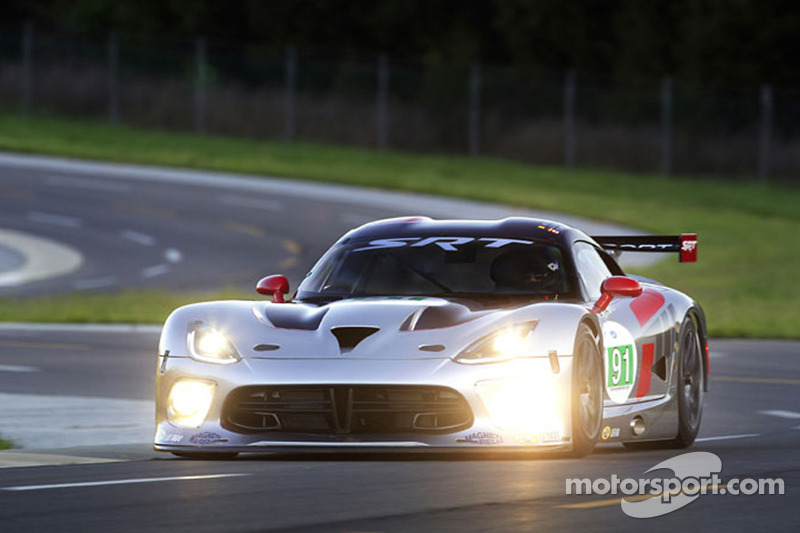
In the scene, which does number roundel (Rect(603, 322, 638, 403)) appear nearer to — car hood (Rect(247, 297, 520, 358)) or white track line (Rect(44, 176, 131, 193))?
car hood (Rect(247, 297, 520, 358))

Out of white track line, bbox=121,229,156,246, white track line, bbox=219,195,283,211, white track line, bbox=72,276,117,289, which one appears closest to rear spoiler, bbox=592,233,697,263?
white track line, bbox=72,276,117,289

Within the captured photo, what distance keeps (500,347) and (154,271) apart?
76.7 feet

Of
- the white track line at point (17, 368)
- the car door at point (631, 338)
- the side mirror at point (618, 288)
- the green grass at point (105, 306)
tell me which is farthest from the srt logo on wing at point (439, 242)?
the green grass at point (105, 306)

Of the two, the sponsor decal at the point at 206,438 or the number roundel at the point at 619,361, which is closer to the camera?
the sponsor decal at the point at 206,438

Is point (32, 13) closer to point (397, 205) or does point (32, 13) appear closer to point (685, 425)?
point (397, 205)

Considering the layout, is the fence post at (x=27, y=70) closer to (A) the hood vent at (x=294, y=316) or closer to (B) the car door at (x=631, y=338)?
(B) the car door at (x=631, y=338)

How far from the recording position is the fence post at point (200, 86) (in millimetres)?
54125

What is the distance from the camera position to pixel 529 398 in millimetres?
9750

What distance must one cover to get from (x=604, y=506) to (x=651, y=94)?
148 ft

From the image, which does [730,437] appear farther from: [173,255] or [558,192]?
[558,192]

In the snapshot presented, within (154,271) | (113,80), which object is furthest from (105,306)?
(113,80)

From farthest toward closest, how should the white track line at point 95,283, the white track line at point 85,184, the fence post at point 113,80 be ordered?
the fence post at point 113,80, the white track line at point 85,184, the white track line at point 95,283

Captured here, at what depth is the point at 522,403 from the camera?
384 inches

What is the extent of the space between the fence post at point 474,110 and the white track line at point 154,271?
21126 mm
